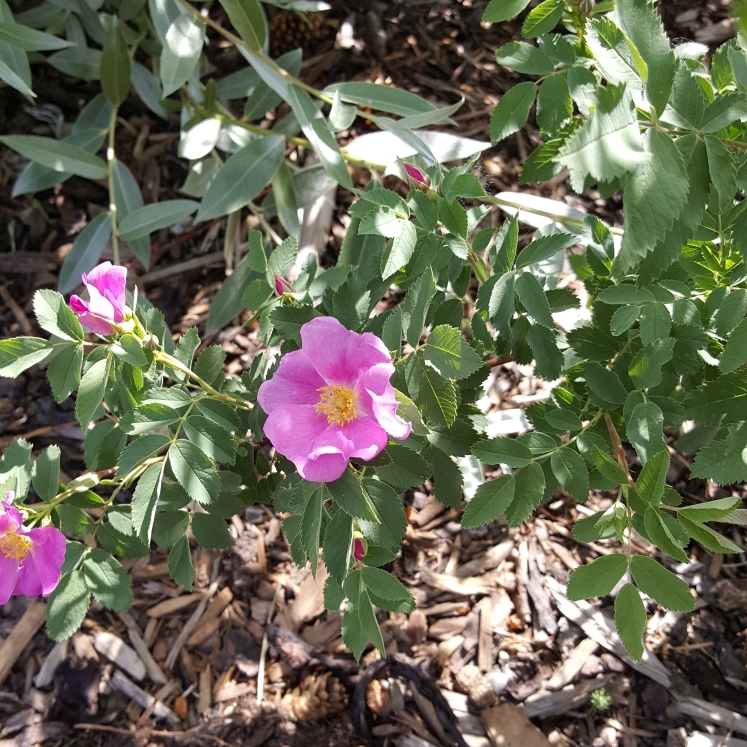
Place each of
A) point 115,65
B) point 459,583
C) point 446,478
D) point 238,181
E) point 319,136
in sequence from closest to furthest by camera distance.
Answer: point 446,478
point 319,136
point 238,181
point 459,583
point 115,65

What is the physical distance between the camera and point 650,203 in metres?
0.72

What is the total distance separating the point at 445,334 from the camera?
92cm

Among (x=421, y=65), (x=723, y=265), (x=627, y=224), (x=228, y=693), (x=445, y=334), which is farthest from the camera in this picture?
(x=421, y=65)

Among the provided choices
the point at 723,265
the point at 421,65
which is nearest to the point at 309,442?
the point at 723,265

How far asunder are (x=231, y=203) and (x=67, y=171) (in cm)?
54

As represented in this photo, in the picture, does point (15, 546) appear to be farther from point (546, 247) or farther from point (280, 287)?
point (546, 247)

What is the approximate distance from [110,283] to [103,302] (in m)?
0.04

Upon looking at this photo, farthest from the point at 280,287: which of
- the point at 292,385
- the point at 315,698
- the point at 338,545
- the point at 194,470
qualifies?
the point at 315,698

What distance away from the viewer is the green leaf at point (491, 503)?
104 centimetres

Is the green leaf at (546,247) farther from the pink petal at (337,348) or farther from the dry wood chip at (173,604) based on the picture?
the dry wood chip at (173,604)

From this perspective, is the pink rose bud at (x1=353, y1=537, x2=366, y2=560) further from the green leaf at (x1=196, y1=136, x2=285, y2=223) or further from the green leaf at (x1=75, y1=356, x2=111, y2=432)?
the green leaf at (x1=196, y1=136, x2=285, y2=223)

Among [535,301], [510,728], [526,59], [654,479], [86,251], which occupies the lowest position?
[510,728]

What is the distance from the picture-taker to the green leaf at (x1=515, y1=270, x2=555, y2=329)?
1038mm

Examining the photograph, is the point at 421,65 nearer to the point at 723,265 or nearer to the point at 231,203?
the point at 231,203
